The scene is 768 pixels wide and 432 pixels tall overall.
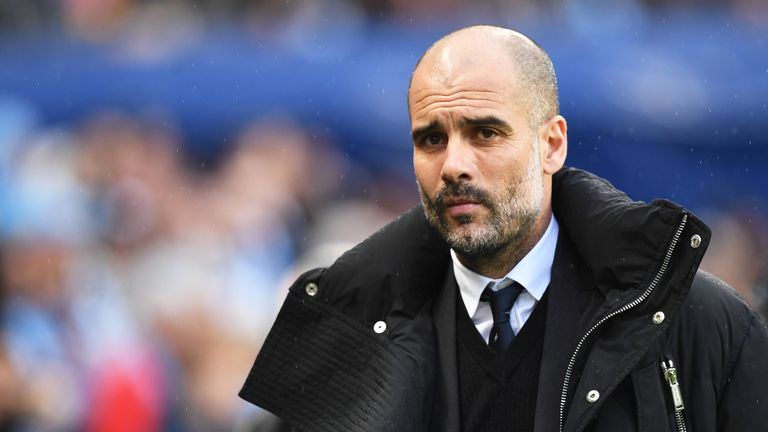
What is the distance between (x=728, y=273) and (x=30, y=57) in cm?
411

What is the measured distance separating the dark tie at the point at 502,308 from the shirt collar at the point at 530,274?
0.02 m

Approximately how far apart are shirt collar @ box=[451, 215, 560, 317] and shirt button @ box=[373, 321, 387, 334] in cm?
21

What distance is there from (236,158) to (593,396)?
4374mm

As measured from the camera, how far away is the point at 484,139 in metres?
3.02

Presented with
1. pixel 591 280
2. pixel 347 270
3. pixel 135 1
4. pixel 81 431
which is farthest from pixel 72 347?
pixel 591 280

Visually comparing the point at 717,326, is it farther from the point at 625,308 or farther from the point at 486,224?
the point at 486,224

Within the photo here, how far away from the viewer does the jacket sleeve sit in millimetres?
2766

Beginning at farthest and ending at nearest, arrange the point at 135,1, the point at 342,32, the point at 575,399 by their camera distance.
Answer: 1. the point at 135,1
2. the point at 342,32
3. the point at 575,399

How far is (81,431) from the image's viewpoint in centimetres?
639

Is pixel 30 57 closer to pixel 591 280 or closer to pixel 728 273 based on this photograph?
pixel 728 273

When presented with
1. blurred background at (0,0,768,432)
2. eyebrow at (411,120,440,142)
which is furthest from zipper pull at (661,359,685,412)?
blurred background at (0,0,768,432)

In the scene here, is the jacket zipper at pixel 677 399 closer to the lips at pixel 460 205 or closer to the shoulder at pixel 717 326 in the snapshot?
the shoulder at pixel 717 326

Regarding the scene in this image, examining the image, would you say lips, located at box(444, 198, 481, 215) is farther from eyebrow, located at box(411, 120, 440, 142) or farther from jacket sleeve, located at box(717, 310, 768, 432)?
jacket sleeve, located at box(717, 310, 768, 432)

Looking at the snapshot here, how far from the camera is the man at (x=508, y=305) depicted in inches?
110
